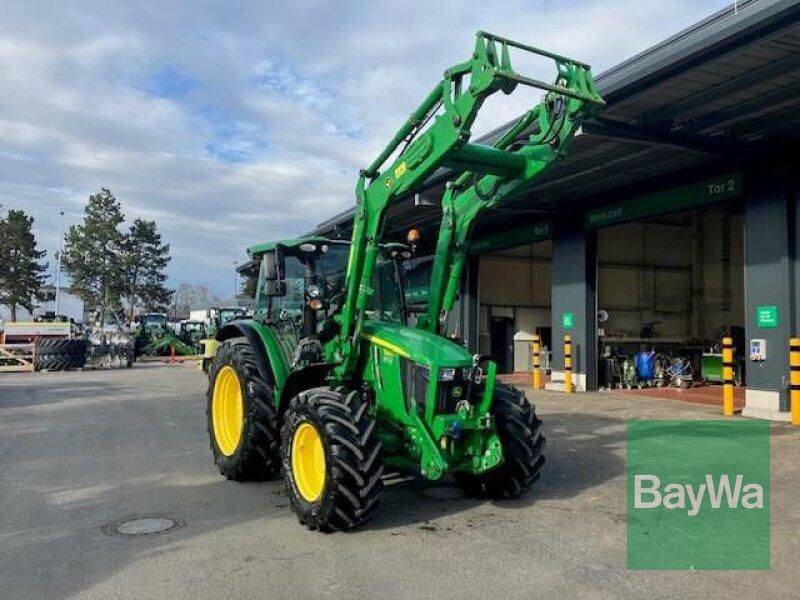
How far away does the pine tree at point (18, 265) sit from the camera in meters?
48.8

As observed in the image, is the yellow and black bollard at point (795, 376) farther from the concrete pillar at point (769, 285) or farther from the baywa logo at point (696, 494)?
the baywa logo at point (696, 494)

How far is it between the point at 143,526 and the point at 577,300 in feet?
43.2

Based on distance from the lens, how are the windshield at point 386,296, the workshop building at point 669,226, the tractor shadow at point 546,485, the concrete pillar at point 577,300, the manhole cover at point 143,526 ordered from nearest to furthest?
the manhole cover at point 143,526, the tractor shadow at point 546,485, the windshield at point 386,296, the workshop building at point 669,226, the concrete pillar at point 577,300

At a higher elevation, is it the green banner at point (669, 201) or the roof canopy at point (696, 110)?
the roof canopy at point (696, 110)

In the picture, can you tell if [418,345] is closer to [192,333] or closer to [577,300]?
[577,300]

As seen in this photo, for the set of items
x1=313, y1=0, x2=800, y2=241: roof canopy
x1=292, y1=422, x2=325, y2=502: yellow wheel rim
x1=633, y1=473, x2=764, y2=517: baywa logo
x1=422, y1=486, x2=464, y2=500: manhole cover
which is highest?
x1=313, y1=0, x2=800, y2=241: roof canopy

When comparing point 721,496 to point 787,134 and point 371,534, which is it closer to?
point 371,534

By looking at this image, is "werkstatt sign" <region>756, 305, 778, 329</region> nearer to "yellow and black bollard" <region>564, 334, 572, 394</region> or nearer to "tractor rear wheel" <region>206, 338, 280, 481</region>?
"yellow and black bollard" <region>564, 334, 572, 394</region>

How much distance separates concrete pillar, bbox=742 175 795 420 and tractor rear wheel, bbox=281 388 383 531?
29.0 feet

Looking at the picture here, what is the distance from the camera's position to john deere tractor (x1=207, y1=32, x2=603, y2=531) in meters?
5.27

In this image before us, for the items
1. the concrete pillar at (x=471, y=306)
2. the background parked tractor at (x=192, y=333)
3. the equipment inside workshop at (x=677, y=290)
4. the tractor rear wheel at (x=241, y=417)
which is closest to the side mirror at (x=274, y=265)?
the tractor rear wheel at (x=241, y=417)

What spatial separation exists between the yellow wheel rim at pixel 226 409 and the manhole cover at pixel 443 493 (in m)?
2.34

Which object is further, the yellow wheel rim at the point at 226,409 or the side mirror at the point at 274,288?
the yellow wheel rim at the point at 226,409

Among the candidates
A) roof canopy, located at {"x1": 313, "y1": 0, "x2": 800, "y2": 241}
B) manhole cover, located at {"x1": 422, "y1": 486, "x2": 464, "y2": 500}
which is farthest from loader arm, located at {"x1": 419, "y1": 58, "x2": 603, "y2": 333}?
roof canopy, located at {"x1": 313, "y1": 0, "x2": 800, "y2": 241}
